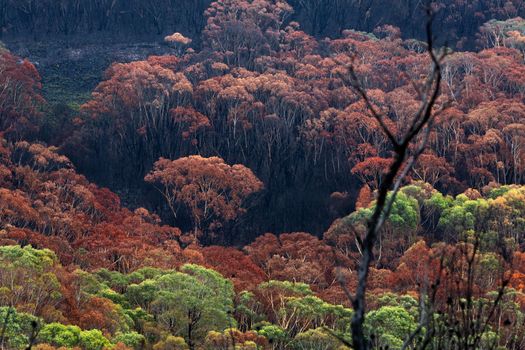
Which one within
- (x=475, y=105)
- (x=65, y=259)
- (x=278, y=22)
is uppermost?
(x=278, y=22)

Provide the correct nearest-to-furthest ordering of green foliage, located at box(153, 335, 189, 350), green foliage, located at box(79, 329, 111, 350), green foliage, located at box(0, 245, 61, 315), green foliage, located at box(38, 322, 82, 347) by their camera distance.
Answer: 1. green foliage, located at box(38, 322, 82, 347)
2. green foliage, located at box(79, 329, 111, 350)
3. green foliage, located at box(153, 335, 189, 350)
4. green foliage, located at box(0, 245, 61, 315)

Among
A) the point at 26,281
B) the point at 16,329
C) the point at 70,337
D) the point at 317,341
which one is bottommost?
the point at 317,341

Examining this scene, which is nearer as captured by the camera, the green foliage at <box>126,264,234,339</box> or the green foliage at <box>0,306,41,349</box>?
the green foliage at <box>0,306,41,349</box>

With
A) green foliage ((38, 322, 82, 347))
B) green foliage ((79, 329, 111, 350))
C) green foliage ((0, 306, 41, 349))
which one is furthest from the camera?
green foliage ((79, 329, 111, 350))

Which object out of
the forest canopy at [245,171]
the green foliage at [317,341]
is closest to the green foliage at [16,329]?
the forest canopy at [245,171]

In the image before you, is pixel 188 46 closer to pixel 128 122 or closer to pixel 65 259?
pixel 128 122

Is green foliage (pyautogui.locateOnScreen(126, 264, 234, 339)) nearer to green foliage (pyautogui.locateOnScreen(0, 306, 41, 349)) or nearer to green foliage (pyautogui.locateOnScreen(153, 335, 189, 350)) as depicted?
green foliage (pyautogui.locateOnScreen(153, 335, 189, 350))

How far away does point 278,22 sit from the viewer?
68.7 m

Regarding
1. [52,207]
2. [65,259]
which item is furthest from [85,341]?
[52,207]

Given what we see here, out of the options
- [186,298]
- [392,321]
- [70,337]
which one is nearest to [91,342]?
[70,337]

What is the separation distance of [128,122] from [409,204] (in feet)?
71.5

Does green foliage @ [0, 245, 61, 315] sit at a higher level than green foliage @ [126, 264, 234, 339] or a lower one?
higher

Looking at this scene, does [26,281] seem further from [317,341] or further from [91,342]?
[317,341]

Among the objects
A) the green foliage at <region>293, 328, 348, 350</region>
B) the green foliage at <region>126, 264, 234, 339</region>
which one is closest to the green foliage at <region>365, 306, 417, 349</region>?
the green foliage at <region>293, 328, 348, 350</region>
